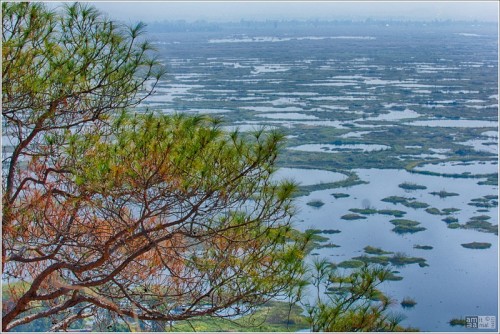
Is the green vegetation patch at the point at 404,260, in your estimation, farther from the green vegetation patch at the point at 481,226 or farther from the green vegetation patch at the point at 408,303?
the green vegetation patch at the point at 481,226

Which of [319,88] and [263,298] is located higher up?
[263,298]

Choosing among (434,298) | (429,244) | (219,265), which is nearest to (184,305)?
(219,265)

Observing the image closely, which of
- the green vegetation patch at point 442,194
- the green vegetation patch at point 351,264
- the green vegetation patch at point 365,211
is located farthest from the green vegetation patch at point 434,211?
the green vegetation patch at point 351,264

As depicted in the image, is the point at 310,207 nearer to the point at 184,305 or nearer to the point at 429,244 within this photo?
the point at 429,244

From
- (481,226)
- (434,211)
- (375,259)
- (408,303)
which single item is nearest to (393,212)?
(434,211)

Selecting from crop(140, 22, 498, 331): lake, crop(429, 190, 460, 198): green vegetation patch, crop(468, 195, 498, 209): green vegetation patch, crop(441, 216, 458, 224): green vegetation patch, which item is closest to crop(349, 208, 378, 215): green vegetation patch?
crop(140, 22, 498, 331): lake

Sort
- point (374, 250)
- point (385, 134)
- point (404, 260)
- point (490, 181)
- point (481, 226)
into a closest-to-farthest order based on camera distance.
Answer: point (404, 260) < point (374, 250) < point (481, 226) < point (490, 181) < point (385, 134)

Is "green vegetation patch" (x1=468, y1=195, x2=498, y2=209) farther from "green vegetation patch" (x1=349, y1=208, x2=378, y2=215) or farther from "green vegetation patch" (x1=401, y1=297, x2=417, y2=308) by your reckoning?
"green vegetation patch" (x1=401, y1=297, x2=417, y2=308)

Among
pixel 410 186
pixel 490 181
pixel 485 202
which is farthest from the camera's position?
pixel 490 181

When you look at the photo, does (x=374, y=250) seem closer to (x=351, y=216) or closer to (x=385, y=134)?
(x=351, y=216)

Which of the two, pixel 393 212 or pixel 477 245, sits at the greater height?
pixel 393 212

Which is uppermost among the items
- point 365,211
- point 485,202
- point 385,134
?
point 385,134
